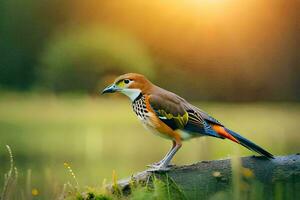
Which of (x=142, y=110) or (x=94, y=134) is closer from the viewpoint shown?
(x=142, y=110)

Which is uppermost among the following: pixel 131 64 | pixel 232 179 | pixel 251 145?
pixel 131 64

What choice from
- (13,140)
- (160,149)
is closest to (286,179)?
(160,149)

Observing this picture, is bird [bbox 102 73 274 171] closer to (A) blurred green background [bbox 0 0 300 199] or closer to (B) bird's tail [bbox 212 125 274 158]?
(B) bird's tail [bbox 212 125 274 158]

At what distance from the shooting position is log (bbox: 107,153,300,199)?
2.46 m

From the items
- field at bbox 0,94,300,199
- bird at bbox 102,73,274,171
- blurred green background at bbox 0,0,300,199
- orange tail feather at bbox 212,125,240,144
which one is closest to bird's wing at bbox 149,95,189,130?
bird at bbox 102,73,274,171

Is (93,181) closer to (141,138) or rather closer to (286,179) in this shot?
(141,138)

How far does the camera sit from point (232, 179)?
2.48m

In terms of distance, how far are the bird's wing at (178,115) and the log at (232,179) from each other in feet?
0.39

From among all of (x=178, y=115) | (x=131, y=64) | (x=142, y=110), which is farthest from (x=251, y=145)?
(x=131, y=64)

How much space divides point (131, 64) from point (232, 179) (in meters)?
0.78

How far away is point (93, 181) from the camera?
2.81 metres

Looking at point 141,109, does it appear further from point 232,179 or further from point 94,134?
point 94,134

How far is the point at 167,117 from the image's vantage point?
8.06ft

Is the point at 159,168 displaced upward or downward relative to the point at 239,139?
downward
